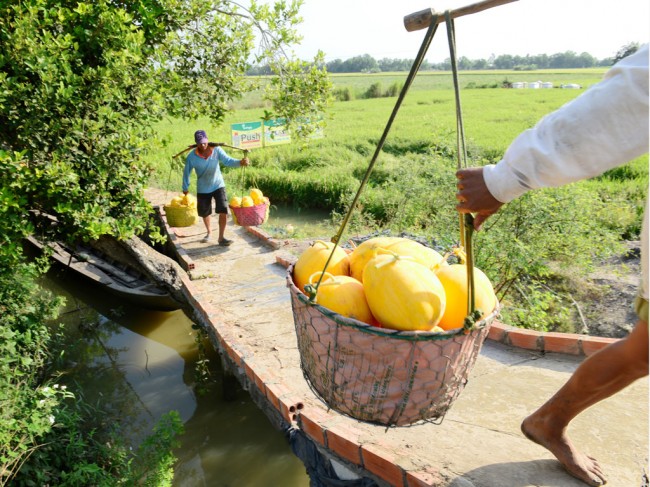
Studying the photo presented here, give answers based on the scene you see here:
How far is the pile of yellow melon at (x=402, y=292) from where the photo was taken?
1.64 m

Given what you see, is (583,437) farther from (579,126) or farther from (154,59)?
(154,59)

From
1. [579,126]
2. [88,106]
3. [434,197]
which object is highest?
[88,106]

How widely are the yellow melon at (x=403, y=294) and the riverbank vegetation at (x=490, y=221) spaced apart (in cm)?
289

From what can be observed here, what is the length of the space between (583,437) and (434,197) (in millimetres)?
4155

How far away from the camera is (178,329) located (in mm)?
6211

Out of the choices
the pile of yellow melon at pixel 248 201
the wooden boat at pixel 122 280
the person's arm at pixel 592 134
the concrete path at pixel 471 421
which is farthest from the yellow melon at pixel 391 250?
the pile of yellow melon at pixel 248 201

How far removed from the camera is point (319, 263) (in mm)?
1996

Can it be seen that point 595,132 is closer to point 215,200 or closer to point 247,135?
point 215,200

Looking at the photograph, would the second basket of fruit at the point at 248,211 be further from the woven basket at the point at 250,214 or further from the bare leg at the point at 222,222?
the bare leg at the point at 222,222

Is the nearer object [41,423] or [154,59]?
[41,423]

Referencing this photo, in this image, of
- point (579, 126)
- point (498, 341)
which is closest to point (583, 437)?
point (498, 341)

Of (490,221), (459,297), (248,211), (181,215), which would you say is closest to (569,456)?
(459,297)

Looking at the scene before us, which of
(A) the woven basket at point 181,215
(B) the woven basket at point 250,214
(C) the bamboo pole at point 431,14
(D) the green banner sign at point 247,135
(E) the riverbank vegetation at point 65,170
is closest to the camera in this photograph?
(C) the bamboo pole at point 431,14

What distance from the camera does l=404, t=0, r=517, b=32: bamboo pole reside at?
1.51 meters
